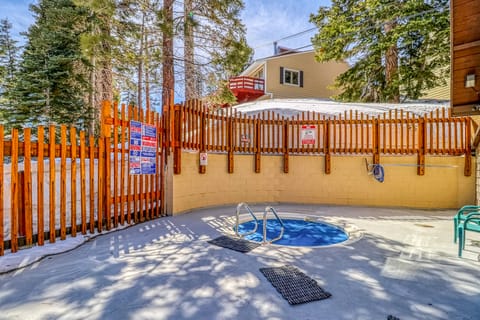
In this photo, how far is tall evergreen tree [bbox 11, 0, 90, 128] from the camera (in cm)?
1002

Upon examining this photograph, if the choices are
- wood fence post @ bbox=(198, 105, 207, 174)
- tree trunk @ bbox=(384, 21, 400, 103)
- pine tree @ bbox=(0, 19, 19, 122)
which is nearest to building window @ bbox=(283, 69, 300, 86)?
tree trunk @ bbox=(384, 21, 400, 103)

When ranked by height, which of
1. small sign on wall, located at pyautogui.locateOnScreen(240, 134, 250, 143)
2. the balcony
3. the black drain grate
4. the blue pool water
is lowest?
the blue pool water

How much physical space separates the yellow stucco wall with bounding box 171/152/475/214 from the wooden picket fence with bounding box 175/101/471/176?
0.20 m

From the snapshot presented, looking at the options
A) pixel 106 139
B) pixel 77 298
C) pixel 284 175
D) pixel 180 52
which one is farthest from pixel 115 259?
pixel 180 52

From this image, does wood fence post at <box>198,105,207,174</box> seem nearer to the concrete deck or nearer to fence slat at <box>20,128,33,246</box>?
the concrete deck

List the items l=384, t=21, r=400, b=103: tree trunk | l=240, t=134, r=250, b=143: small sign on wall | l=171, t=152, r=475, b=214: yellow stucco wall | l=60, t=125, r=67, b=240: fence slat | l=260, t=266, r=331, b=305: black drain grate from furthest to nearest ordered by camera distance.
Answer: l=384, t=21, r=400, b=103: tree trunk → l=240, t=134, r=250, b=143: small sign on wall → l=171, t=152, r=475, b=214: yellow stucco wall → l=60, t=125, r=67, b=240: fence slat → l=260, t=266, r=331, b=305: black drain grate

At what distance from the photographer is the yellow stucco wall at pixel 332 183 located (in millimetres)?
6996

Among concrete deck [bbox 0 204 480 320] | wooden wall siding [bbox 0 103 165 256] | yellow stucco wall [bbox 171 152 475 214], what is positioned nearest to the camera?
concrete deck [bbox 0 204 480 320]

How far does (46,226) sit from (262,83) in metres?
14.1

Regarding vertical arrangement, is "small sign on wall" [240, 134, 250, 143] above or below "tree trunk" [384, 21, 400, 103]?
below

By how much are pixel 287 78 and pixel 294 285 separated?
52.3 ft

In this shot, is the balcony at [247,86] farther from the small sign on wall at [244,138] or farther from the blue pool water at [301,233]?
the blue pool water at [301,233]

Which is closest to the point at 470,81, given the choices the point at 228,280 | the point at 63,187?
the point at 228,280

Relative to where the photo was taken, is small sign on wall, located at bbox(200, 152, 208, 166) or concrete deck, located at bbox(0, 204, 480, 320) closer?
concrete deck, located at bbox(0, 204, 480, 320)
